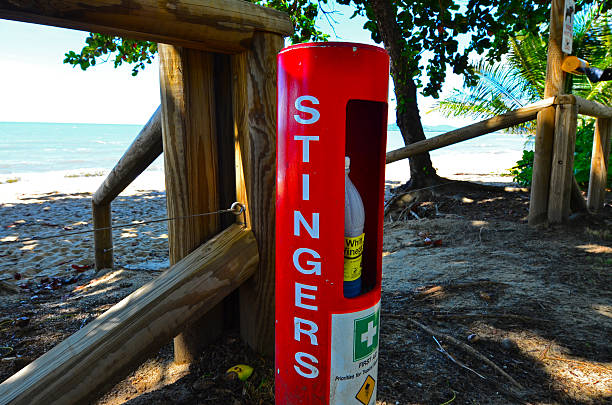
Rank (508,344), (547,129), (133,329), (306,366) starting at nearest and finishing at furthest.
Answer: (306,366)
(133,329)
(508,344)
(547,129)

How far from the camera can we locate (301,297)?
1298 mm

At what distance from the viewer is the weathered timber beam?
13.3ft

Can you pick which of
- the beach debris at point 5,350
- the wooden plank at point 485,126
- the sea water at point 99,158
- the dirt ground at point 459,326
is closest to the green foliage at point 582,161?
the dirt ground at point 459,326

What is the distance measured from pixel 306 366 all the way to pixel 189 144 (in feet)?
3.13

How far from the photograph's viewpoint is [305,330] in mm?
1311

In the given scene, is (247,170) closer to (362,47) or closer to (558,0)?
(362,47)

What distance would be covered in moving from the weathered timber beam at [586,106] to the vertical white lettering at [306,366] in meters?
3.91

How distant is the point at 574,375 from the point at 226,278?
158cm

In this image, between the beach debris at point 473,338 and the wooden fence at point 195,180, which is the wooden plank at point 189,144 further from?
the beach debris at point 473,338

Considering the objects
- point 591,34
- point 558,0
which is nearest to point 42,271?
point 558,0

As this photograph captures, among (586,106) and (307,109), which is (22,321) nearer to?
(307,109)

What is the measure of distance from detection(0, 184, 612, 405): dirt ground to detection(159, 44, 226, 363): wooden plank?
54 cm

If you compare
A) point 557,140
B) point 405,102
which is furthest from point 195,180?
point 405,102

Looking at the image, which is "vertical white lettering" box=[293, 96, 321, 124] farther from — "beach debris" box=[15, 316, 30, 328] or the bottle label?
"beach debris" box=[15, 316, 30, 328]
